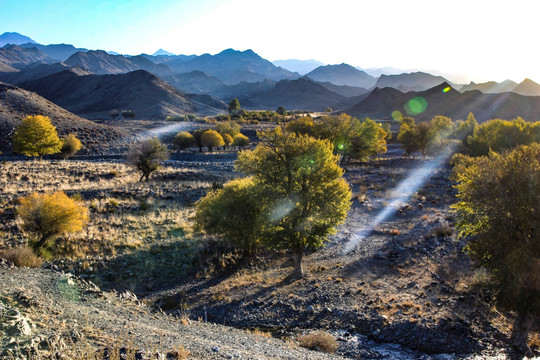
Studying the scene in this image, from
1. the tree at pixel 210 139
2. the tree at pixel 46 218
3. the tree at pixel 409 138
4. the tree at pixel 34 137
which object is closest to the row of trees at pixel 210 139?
the tree at pixel 210 139

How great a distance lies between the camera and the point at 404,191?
121 feet

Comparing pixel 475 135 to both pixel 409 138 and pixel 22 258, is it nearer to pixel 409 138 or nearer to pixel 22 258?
pixel 409 138

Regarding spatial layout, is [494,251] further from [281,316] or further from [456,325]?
[281,316]

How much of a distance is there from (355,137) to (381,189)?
17.0m

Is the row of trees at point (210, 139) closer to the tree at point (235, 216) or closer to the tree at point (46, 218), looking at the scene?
the tree at point (235, 216)

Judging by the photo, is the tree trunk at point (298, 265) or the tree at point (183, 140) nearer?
the tree trunk at point (298, 265)

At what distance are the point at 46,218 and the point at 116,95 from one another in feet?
525

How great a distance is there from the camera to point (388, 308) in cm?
1362

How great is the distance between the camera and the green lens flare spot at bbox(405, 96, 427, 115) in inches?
5736

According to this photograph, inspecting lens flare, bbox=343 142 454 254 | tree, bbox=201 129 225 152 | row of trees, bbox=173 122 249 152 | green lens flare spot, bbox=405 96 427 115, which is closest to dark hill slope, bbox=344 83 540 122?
Answer: green lens flare spot, bbox=405 96 427 115

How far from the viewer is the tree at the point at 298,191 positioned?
16.6 metres

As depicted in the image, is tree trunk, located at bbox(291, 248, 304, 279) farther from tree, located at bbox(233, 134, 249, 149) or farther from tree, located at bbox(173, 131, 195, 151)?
tree, located at bbox(233, 134, 249, 149)

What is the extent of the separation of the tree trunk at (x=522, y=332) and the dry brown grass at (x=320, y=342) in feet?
19.4

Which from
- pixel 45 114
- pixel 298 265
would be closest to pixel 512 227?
pixel 298 265
